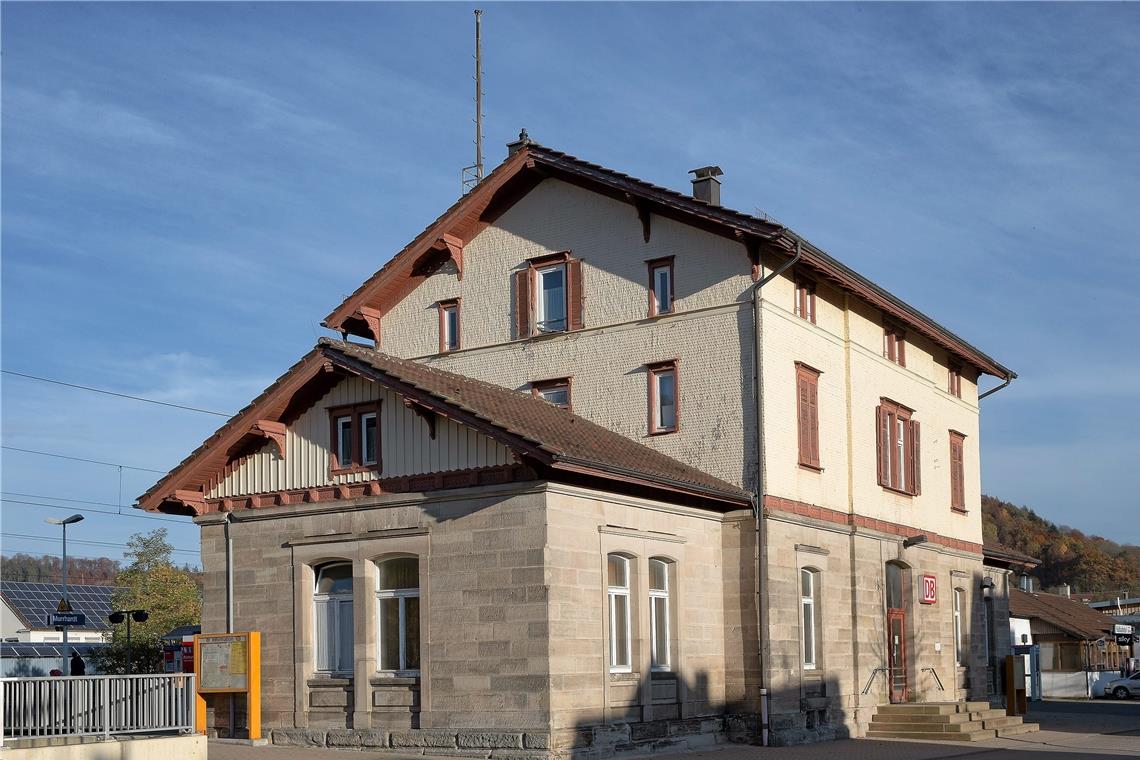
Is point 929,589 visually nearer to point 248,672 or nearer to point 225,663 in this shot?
point 248,672

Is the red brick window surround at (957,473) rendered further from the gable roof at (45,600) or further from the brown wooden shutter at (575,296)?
the gable roof at (45,600)

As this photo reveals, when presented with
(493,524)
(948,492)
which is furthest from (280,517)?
(948,492)

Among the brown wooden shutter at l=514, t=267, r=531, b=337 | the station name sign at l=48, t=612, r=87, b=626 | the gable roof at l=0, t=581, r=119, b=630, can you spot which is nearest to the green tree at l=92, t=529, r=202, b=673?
the gable roof at l=0, t=581, r=119, b=630

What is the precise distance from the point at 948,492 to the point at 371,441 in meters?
16.9

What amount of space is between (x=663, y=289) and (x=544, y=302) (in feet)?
8.61

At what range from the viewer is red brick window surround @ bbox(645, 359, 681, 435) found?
26.1 metres

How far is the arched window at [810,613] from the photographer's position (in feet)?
87.4

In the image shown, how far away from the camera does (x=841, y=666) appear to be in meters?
27.6

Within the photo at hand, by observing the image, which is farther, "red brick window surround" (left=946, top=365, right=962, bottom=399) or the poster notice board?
"red brick window surround" (left=946, top=365, right=962, bottom=399)

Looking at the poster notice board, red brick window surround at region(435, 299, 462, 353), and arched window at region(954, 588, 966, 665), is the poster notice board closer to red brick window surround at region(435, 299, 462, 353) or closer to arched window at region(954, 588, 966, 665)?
red brick window surround at region(435, 299, 462, 353)

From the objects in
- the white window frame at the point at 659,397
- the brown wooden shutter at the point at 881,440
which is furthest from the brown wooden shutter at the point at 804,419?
the brown wooden shutter at the point at 881,440

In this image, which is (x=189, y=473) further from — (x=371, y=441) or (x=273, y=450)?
(x=371, y=441)

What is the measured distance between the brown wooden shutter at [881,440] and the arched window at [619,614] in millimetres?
9112

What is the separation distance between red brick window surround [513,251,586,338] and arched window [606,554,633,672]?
6108 mm
